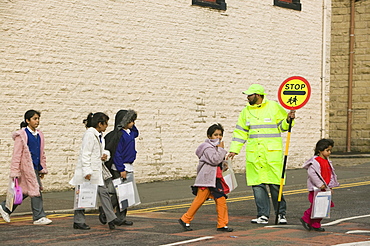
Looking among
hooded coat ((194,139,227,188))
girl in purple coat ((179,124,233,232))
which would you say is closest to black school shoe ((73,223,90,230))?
girl in purple coat ((179,124,233,232))

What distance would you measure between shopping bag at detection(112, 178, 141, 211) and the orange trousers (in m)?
1.08

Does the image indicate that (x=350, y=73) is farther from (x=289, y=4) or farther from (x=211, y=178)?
(x=211, y=178)

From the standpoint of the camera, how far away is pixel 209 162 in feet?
34.4

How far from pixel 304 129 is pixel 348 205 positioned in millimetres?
10858

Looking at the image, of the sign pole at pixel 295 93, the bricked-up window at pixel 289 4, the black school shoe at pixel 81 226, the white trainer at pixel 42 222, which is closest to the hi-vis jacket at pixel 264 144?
the sign pole at pixel 295 93

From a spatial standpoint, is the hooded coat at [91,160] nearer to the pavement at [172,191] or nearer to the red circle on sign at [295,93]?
the pavement at [172,191]

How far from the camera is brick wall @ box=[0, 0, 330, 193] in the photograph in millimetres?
16828

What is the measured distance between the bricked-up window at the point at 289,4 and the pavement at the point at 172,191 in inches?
204

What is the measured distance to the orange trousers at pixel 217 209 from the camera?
10.3 meters

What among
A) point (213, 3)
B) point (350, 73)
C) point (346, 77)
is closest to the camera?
point (213, 3)

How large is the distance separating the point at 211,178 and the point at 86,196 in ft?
5.96

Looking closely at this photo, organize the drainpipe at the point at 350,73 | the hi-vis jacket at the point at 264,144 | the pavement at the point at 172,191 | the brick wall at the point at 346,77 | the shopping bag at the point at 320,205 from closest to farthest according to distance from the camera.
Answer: the shopping bag at the point at 320,205, the hi-vis jacket at the point at 264,144, the pavement at the point at 172,191, the brick wall at the point at 346,77, the drainpipe at the point at 350,73

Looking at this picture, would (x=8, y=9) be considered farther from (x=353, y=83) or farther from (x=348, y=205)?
(x=353, y=83)

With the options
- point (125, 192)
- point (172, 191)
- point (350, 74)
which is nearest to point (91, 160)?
point (125, 192)
